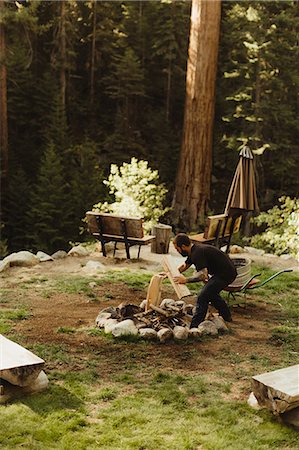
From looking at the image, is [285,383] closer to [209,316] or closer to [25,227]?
[209,316]

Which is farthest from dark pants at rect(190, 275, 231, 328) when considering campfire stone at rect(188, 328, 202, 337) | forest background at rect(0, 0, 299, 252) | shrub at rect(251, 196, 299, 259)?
forest background at rect(0, 0, 299, 252)

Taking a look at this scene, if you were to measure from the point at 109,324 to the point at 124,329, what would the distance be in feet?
0.82

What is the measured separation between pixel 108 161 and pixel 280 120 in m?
6.59

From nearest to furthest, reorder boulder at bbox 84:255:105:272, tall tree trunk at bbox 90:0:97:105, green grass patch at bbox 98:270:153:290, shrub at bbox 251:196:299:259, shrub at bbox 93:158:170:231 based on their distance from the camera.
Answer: green grass patch at bbox 98:270:153:290 → boulder at bbox 84:255:105:272 → shrub at bbox 251:196:299:259 → shrub at bbox 93:158:170:231 → tall tree trunk at bbox 90:0:97:105

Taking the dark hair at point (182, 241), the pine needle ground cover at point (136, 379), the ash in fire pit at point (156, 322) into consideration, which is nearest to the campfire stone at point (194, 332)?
the ash in fire pit at point (156, 322)

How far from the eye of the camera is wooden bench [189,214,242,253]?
33.4ft

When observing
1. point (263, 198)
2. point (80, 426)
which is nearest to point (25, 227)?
point (263, 198)

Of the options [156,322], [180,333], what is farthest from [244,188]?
[180,333]

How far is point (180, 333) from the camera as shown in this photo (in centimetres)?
612

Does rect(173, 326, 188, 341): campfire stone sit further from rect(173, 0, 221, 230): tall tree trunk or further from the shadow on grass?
rect(173, 0, 221, 230): tall tree trunk

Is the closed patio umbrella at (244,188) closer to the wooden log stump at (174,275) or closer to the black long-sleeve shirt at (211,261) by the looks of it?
the wooden log stump at (174,275)

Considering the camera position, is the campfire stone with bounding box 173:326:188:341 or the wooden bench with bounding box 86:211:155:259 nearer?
the campfire stone with bounding box 173:326:188:341

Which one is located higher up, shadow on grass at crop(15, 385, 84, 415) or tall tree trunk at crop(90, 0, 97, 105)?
tall tree trunk at crop(90, 0, 97, 105)

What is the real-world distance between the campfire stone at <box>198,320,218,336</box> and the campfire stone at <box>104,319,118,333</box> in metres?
1.01
